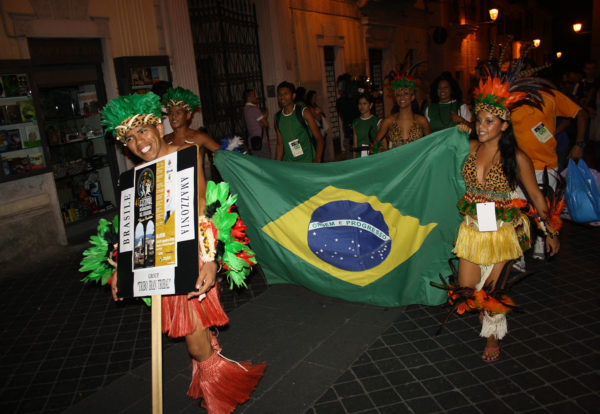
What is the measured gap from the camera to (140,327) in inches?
182

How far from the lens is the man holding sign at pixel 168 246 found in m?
2.61

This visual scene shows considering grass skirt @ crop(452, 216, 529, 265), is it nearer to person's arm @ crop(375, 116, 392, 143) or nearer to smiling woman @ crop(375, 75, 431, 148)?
smiling woman @ crop(375, 75, 431, 148)

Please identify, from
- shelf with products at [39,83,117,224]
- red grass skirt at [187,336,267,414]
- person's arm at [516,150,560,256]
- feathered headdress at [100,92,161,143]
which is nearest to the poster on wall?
feathered headdress at [100,92,161,143]

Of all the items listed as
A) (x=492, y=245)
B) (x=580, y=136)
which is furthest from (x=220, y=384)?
(x=580, y=136)

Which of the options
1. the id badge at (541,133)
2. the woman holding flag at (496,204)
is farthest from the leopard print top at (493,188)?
the id badge at (541,133)

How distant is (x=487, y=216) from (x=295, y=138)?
3618 mm

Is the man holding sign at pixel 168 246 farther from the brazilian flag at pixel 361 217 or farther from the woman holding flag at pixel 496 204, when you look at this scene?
the woman holding flag at pixel 496 204

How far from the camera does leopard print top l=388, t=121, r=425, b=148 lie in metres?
5.86

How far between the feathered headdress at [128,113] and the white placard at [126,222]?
1.25 feet

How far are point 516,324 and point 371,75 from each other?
15623mm

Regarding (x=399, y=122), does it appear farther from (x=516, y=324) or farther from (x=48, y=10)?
(x=48, y=10)

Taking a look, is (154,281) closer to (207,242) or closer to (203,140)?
(207,242)

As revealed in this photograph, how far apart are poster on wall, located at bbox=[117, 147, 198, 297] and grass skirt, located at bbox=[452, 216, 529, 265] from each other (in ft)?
6.85

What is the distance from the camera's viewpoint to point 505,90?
133 inches
